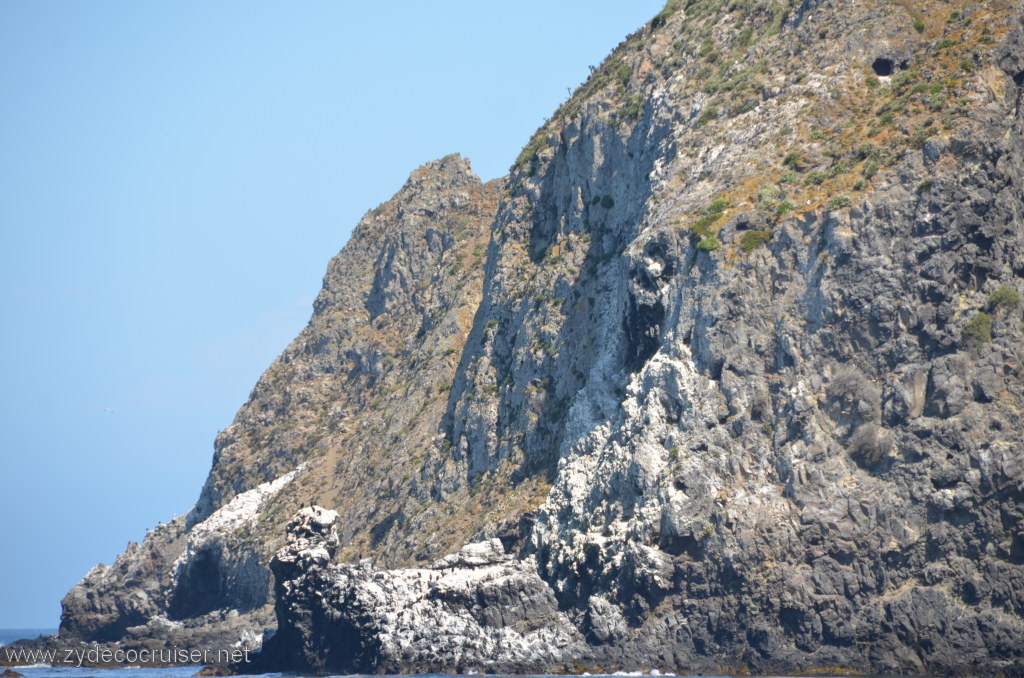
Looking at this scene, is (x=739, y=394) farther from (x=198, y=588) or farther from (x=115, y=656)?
(x=198, y=588)

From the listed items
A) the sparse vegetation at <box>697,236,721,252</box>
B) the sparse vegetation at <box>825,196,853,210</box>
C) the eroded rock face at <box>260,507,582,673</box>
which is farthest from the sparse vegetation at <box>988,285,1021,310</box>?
the eroded rock face at <box>260,507,582,673</box>

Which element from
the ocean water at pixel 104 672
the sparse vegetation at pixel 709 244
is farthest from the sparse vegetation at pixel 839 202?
the ocean water at pixel 104 672

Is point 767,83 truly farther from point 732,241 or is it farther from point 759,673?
point 759,673

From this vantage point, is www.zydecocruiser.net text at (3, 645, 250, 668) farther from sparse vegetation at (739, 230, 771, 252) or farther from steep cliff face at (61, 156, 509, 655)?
sparse vegetation at (739, 230, 771, 252)

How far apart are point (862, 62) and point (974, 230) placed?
14306 mm

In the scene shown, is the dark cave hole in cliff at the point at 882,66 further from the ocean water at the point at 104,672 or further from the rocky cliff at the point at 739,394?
the ocean water at the point at 104,672

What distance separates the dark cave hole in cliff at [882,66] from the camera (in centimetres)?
7181

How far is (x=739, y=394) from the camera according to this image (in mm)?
65000

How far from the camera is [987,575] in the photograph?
2266 inches

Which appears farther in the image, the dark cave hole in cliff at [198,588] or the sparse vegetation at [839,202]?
the dark cave hole in cliff at [198,588]

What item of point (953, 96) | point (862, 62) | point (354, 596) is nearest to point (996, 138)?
point (953, 96)

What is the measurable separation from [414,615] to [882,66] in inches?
1455

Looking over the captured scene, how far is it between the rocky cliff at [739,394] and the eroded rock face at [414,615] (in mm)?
147

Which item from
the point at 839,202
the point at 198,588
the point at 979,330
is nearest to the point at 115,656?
the point at 198,588
